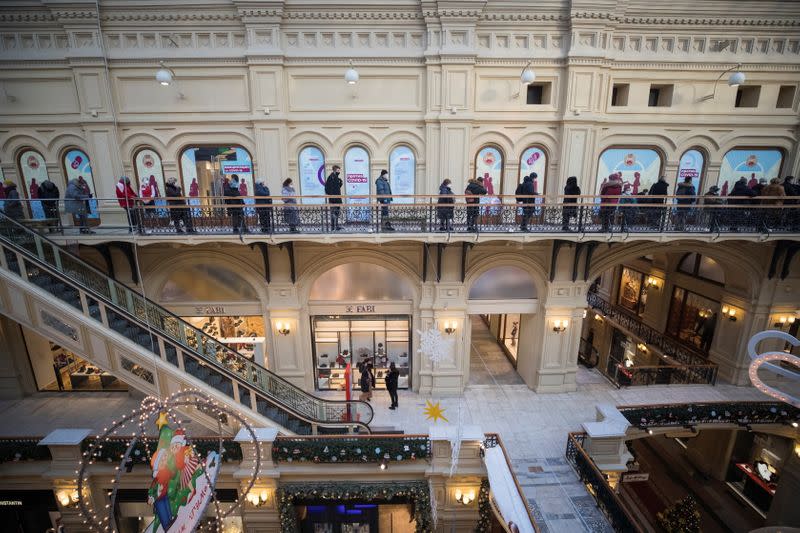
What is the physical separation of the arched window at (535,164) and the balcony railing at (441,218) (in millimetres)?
1160

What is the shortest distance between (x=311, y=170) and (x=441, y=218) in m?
3.84

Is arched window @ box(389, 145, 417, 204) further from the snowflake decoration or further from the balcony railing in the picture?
the snowflake decoration

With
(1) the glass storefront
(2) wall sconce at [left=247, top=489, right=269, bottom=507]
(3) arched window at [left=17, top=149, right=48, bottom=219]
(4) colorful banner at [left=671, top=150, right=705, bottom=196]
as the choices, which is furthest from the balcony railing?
(2) wall sconce at [left=247, top=489, right=269, bottom=507]

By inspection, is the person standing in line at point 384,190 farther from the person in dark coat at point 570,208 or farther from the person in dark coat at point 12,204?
the person in dark coat at point 12,204

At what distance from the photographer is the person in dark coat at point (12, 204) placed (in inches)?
379

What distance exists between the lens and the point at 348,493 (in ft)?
29.6

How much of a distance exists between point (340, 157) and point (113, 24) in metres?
6.27

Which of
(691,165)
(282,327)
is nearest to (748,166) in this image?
(691,165)

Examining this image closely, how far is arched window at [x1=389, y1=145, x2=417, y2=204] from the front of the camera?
10742mm

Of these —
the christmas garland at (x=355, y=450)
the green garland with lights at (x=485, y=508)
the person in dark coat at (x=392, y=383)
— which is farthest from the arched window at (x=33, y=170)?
the green garland with lights at (x=485, y=508)

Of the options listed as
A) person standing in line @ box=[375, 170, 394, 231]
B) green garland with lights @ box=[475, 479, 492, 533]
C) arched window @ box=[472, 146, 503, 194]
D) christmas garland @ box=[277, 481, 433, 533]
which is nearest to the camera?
green garland with lights @ box=[475, 479, 492, 533]

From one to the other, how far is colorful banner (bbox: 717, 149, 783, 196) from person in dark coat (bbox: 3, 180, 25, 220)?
18.7 meters

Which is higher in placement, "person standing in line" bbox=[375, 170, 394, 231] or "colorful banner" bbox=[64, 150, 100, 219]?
"colorful banner" bbox=[64, 150, 100, 219]

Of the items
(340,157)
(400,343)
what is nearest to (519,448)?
(400,343)
